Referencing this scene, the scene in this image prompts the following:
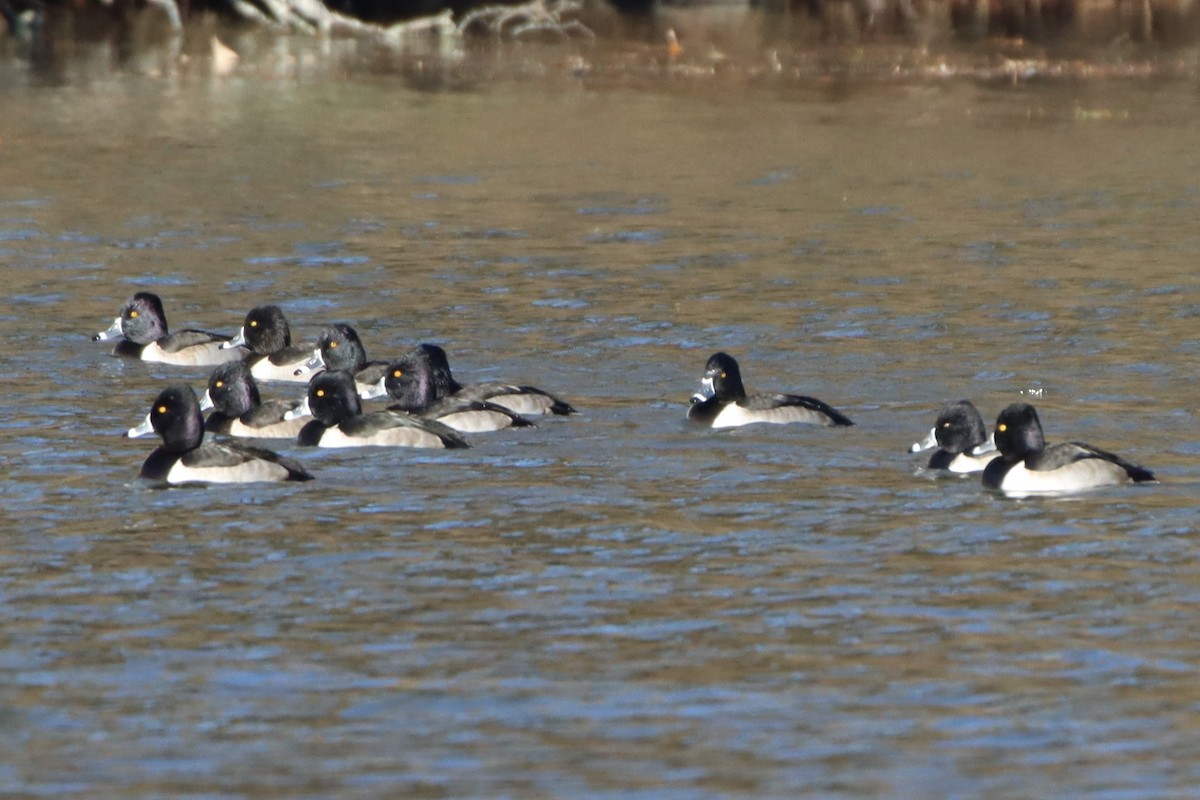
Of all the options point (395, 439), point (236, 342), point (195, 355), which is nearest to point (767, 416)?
point (395, 439)

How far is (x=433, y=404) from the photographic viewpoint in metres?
15.5

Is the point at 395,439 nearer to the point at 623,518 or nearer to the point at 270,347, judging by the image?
the point at 623,518

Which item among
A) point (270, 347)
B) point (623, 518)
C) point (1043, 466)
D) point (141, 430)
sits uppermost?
point (270, 347)

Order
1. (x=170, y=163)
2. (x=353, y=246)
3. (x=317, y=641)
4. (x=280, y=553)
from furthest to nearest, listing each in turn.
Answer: (x=170, y=163) < (x=353, y=246) < (x=280, y=553) < (x=317, y=641)

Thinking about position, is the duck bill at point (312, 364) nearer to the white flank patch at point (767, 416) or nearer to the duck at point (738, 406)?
the duck at point (738, 406)

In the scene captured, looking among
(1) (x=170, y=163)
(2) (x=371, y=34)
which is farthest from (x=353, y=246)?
(2) (x=371, y=34)

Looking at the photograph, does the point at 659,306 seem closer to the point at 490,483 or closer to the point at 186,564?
the point at 490,483

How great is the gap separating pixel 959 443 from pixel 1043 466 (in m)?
0.80

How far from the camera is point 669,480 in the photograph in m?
13.8

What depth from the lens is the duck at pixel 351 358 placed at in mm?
17203

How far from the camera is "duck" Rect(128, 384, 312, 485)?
13727mm

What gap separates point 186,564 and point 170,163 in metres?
18.5

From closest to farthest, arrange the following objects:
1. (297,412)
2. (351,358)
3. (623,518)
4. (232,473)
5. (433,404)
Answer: (623,518) < (232,473) < (433,404) < (297,412) < (351,358)

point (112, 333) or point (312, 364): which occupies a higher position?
point (112, 333)
